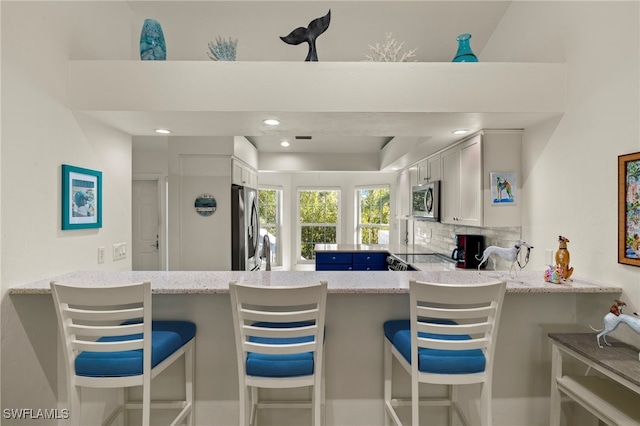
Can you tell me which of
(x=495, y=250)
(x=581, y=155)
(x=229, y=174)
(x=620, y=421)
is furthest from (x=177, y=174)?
(x=620, y=421)

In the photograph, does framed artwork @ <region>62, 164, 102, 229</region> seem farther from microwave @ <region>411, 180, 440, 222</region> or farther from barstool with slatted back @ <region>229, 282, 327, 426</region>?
microwave @ <region>411, 180, 440, 222</region>

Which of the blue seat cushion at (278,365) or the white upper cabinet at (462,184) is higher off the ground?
the white upper cabinet at (462,184)

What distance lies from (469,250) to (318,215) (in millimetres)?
3979

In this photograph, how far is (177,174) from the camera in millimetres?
3930

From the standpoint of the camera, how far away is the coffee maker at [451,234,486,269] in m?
3.11

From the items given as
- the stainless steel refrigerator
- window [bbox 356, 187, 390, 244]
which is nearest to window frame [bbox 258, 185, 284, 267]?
window [bbox 356, 187, 390, 244]

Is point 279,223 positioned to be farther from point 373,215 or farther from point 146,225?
point 146,225

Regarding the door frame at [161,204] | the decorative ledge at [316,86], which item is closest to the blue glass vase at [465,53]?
the decorative ledge at [316,86]

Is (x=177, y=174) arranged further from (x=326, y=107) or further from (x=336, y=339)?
(x=336, y=339)

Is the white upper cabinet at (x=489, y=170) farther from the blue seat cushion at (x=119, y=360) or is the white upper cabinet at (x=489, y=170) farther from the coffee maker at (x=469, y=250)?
the blue seat cushion at (x=119, y=360)

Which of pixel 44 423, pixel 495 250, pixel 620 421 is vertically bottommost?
pixel 44 423

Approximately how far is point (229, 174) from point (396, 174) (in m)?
3.37

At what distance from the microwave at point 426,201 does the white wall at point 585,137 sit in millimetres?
1088

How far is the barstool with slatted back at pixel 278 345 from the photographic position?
1.40 meters
